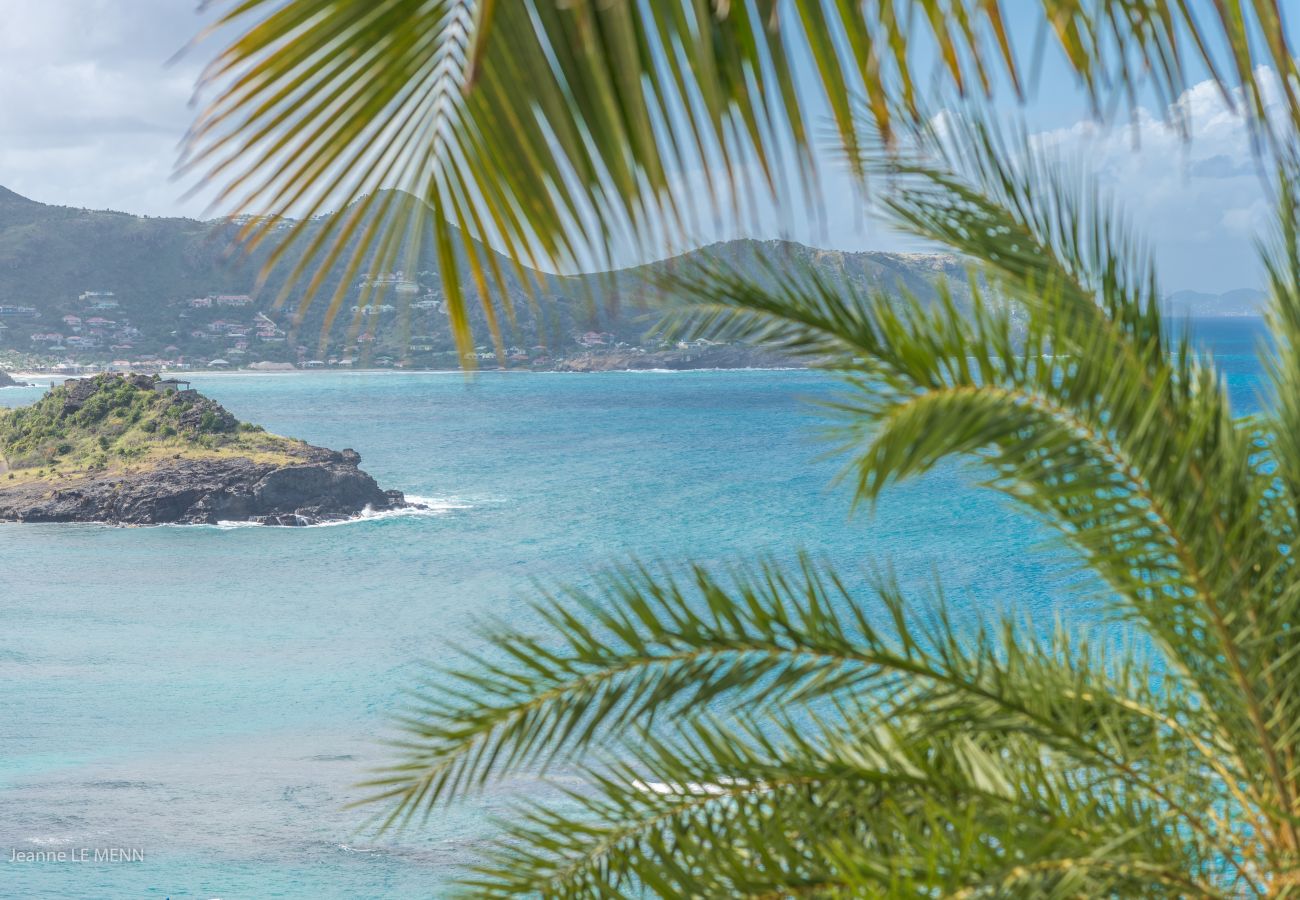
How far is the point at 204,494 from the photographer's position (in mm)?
43562

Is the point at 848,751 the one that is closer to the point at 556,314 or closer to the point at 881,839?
the point at 881,839

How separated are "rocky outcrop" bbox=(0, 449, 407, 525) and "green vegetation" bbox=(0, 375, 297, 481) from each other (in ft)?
2.51

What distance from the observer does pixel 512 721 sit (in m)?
3.13

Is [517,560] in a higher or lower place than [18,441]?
lower

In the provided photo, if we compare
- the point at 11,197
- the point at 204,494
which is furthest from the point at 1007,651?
the point at 11,197

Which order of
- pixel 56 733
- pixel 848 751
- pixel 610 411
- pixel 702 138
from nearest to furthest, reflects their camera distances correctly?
pixel 702 138 < pixel 848 751 < pixel 56 733 < pixel 610 411

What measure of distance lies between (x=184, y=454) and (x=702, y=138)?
→ 42.7 meters

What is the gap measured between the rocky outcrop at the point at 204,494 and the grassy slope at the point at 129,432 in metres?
0.70

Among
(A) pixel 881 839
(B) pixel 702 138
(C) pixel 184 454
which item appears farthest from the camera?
(C) pixel 184 454

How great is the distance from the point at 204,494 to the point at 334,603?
7425 mm

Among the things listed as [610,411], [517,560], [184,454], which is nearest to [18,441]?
[184,454]

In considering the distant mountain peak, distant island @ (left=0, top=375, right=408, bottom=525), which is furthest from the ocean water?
the distant mountain peak

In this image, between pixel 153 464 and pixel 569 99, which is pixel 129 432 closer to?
pixel 153 464

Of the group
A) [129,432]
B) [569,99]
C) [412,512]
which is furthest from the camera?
[412,512]
